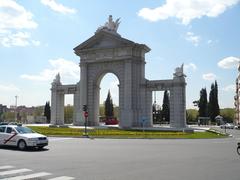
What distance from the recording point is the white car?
23.1 metres

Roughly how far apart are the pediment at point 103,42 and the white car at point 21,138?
3630cm

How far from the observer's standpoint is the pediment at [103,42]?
59737 mm

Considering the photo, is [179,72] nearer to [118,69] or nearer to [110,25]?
[118,69]

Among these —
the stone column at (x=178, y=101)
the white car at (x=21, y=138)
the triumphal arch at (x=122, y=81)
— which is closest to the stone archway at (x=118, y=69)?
the triumphal arch at (x=122, y=81)

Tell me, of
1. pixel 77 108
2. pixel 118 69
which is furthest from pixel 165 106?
pixel 118 69

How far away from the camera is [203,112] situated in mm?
105750

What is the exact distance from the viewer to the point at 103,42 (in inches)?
2442

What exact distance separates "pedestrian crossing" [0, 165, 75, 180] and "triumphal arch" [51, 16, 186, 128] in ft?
134

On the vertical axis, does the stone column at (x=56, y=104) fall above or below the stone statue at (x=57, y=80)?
below

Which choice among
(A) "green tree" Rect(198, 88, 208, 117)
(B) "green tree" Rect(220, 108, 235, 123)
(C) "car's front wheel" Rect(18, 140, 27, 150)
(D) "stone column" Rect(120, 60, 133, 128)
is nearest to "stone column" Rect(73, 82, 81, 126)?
(D) "stone column" Rect(120, 60, 133, 128)

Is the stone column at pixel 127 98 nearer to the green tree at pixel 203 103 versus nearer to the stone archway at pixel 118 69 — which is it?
the stone archway at pixel 118 69

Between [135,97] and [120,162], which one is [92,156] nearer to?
[120,162]

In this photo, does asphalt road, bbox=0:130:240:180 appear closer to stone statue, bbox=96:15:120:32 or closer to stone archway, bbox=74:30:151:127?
Answer: stone archway, bbox=74:30:151:127

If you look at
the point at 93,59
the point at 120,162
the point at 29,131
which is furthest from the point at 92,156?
the point at 93,59
